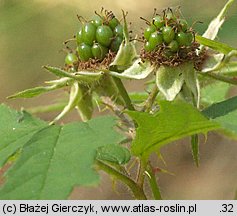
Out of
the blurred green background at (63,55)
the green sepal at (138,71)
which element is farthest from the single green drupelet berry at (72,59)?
the blurred green background at (63,55)

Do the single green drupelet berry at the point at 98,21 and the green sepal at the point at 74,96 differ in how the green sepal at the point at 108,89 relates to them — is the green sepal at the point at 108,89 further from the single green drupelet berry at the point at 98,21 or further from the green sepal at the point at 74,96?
the single green drupelet berry at the point at 98,21

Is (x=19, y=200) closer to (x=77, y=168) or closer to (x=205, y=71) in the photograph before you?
(x=77, y=168)

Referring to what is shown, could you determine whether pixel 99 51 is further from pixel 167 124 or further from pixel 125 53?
pixel 167 124

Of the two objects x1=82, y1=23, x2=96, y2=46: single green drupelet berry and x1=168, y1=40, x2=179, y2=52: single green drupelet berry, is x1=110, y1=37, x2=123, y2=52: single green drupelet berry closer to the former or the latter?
x1=82, y1=23, x2=96, y2=46: single green drupelet berry

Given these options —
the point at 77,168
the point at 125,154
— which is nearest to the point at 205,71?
the point at 125,154

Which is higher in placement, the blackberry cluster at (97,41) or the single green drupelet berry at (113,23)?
the single green drupelet berry at (113,23)

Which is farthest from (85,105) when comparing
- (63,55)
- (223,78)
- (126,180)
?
(63,55)
